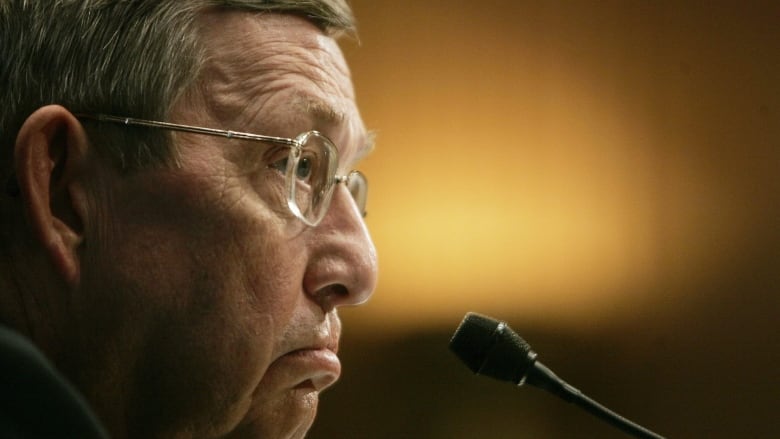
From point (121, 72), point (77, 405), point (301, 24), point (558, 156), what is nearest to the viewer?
point (77, 405)

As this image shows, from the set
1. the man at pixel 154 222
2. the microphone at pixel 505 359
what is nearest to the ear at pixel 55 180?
the man at pixel 154 222

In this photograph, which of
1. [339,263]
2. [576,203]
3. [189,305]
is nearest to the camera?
[189,305]

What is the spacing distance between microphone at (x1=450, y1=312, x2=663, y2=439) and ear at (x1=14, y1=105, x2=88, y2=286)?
1.45 ft

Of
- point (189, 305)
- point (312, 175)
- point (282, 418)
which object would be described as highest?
point (312, 175)

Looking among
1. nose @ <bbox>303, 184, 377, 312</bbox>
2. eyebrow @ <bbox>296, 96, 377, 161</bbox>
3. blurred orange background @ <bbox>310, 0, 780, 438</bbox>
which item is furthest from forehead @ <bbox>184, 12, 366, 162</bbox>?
blurred orange background @ <bbox>310, 0, 780, 438</bbox>

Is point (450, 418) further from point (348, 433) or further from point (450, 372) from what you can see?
point (348, 433)

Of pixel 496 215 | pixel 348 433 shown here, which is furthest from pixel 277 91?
pixel 348 433

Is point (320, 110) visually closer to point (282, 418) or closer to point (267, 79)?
point (267, 79)

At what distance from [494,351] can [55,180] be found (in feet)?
1.72

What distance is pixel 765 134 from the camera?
1.92 metres

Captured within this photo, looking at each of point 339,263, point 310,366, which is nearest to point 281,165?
point 339,263

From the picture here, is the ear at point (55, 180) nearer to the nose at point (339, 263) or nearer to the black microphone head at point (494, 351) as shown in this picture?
the nose at point (339, 263)

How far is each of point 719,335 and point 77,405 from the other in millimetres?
1619

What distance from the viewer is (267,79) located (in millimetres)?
1080
